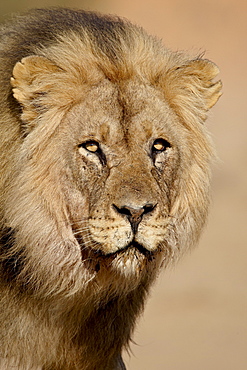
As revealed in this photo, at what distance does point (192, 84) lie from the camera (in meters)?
5.75

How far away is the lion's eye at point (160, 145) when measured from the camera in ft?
17.6

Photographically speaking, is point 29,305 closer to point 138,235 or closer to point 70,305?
point 70,305

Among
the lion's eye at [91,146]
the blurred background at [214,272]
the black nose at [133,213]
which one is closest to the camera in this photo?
the black nose at [133,213]

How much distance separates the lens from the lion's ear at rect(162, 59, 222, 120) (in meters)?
5.67

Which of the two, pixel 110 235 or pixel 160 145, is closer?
pixel 110 235

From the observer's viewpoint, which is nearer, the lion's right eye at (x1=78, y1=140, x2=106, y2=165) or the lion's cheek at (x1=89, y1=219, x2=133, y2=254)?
the lion's cheek at (x1=89, y1=219, x2=133, y2=254)

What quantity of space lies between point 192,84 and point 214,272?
265 inches

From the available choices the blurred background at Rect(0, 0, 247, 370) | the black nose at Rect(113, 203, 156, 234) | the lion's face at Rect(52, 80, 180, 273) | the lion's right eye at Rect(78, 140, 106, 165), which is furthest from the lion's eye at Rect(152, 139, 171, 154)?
the blurred background at Rect(0, 0, 247, 370)

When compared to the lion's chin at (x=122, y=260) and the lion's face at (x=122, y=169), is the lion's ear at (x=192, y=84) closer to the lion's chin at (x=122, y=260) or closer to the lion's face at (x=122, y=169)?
the lion's face at (x=122, y=169)

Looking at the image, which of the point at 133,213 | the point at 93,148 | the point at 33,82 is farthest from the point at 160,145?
the point at 33,82

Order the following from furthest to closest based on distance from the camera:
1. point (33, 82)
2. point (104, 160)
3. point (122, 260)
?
point (33, 82) → point (104, 160) → point (122, 260)

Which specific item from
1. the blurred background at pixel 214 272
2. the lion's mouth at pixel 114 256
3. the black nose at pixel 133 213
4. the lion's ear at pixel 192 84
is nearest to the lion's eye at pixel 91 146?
the black nose at pixel 133 213

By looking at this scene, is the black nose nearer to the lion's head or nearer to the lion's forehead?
the lion's head

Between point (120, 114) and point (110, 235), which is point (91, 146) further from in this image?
point (110, 235)
